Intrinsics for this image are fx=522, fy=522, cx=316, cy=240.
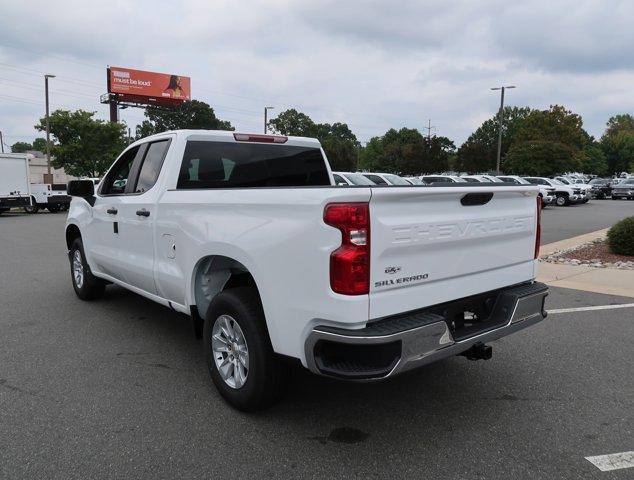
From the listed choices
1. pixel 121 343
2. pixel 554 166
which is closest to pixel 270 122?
pixel 554 166

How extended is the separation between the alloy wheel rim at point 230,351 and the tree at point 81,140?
36.2 meters

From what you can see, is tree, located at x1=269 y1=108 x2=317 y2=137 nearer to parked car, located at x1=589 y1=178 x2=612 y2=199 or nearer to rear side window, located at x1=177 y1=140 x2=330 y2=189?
parked car, located at x1=589 y1=178 x2=612 y2=199

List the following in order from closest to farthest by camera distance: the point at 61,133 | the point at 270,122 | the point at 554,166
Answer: the point at 61,133, the point at 554,166, the point at 270,122

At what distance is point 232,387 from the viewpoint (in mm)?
3574

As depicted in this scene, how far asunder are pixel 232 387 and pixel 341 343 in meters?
1.18

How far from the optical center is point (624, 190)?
37.7 m

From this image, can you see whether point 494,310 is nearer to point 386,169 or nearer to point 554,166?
point 554,166

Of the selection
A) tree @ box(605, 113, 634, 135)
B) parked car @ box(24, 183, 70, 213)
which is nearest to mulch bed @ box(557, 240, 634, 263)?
parked car @ box(24, 183, 70, 213)

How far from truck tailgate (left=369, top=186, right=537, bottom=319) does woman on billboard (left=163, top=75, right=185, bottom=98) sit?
225 feet

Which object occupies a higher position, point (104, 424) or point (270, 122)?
point (270, 122)

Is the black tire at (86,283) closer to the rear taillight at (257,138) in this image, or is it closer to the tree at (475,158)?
the rear taillight at (257,138)

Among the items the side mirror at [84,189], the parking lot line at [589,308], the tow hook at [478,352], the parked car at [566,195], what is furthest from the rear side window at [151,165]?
the parked car at [566,195]

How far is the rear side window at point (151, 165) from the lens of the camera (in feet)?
15.3

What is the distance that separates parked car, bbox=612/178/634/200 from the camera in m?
37.4
